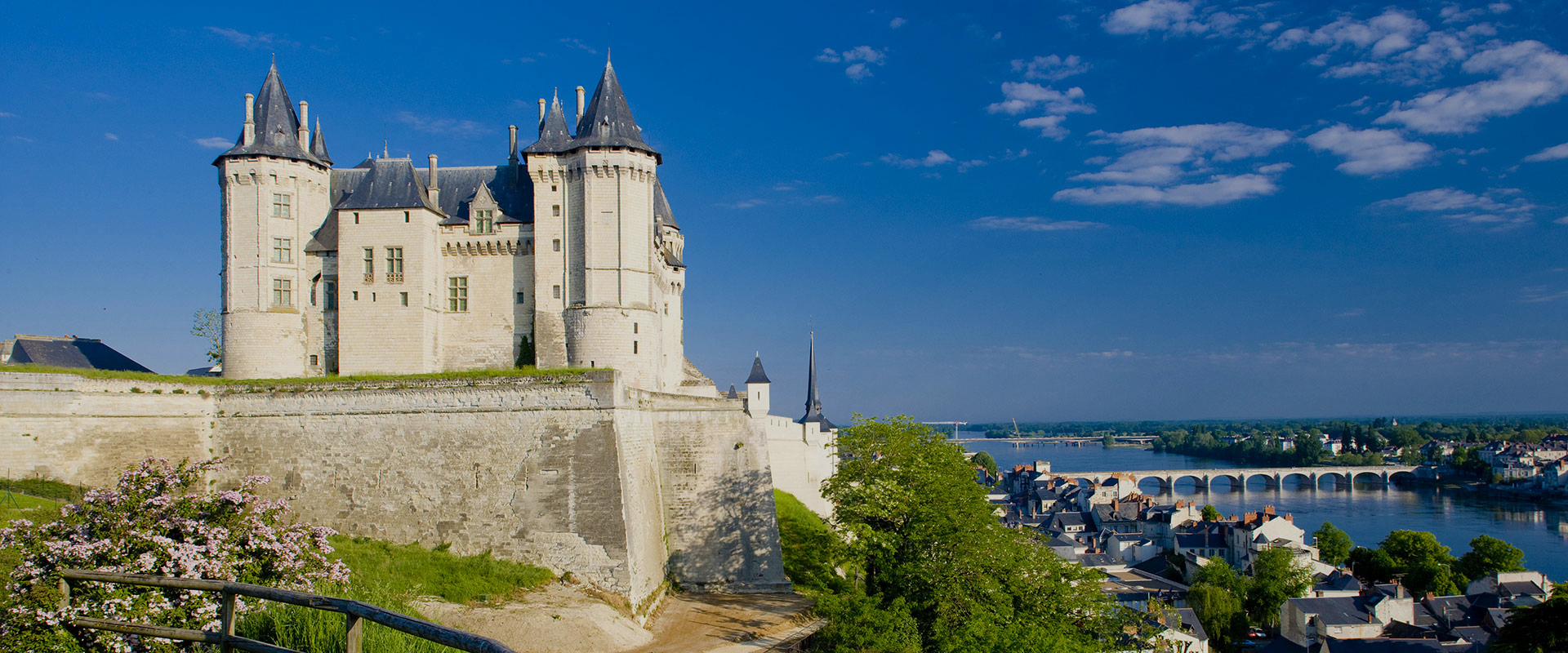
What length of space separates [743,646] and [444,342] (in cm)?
1545

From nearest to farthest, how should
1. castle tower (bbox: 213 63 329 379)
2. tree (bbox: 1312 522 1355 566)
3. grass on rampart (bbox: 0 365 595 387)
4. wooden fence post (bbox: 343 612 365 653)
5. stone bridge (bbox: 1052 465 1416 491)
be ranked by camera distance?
wooden fence post (bbox: 343 612 365 653) < grass on rampart (bbox: 0 365 595 387) < castle tower (bbox: 213 63 329 379) < tree (bbox: 1312 522 1355 566) < stone bridge (bbox: 1052 465 1416 491)

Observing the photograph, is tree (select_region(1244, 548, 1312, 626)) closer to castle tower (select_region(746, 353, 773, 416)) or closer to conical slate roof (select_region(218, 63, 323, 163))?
castle tower (select_region(746, 353, 773, 416))

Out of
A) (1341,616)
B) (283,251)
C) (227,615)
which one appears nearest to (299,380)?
(283,251)

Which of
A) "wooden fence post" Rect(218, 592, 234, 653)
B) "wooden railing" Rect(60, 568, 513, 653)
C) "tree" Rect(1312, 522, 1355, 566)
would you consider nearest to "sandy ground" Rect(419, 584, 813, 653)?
"wooden railing" Rect(60, 568, 513, 653)

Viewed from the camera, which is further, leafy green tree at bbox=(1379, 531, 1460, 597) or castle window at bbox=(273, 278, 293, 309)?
leafy green tree at bbox=(1379, 531, 1460, 597)

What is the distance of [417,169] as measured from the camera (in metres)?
30.8

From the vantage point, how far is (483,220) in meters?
29.9

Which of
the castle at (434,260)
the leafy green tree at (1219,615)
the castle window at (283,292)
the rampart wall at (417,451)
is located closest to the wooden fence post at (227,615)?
the rampart wall at (417,451)

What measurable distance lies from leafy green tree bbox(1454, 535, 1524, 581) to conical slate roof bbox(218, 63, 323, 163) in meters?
55.1

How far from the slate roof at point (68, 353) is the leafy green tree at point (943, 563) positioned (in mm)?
22917

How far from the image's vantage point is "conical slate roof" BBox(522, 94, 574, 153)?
94.7 ft

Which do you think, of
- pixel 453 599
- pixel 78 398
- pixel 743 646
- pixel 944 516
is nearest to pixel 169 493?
pixel 453 599

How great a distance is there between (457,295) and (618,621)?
14.3 metres

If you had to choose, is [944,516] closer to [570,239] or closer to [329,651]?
[570,239]
